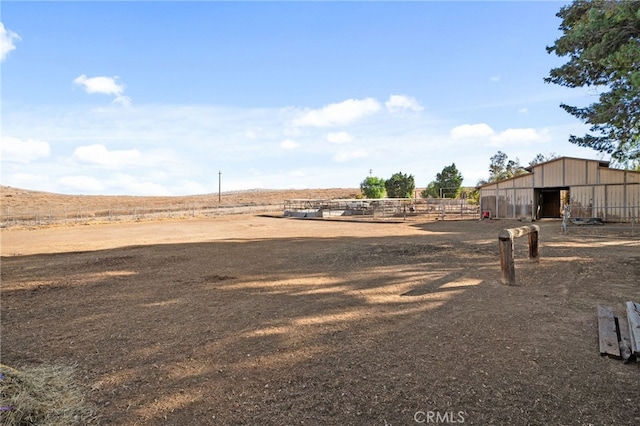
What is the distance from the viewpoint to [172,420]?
9.44ft

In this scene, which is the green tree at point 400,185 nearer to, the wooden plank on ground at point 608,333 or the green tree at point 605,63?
the green tree at point 605,63

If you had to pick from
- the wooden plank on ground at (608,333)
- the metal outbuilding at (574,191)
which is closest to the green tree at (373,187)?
the metal outbuilding at (574,191)

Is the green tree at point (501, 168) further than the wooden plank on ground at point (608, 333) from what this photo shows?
Yes

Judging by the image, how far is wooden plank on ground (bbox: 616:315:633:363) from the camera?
3.72 m

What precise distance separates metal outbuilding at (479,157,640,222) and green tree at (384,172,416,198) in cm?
3549

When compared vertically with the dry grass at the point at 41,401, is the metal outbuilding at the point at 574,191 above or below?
above

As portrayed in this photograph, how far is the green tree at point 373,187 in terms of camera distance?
63344 mm

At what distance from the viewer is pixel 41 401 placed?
3023 mm

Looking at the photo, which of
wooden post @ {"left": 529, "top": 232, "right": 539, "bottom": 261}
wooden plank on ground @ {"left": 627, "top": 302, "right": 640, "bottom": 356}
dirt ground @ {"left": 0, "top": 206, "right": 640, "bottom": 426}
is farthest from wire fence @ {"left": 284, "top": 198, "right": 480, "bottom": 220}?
wooden plank on ground @ {"left": 627, "top": 302, "right": 640, "bottom": 356}

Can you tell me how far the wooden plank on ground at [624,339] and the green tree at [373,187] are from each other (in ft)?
193

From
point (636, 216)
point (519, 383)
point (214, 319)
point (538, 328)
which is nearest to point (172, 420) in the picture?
point (214, 319)

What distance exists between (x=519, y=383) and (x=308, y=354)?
211 cm

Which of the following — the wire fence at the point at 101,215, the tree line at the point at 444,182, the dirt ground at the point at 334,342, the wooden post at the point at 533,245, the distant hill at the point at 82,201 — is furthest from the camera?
the distant hill at the point at 82,201

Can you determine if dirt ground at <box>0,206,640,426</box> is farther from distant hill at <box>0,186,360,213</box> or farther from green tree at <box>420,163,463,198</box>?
distant hill at <box>0,186,360,213</box>
